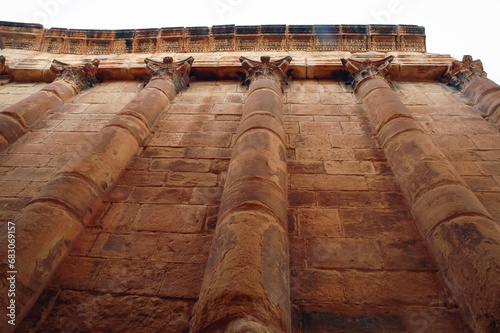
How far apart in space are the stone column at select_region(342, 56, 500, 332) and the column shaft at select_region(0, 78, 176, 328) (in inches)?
125

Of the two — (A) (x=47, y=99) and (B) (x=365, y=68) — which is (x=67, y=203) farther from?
(B) (x=365, y=68)

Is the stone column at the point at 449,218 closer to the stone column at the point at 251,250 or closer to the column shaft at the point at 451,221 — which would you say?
the column shaft at the point at 451,221

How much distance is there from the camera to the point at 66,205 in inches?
107

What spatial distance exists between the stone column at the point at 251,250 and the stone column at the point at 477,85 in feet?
11.9

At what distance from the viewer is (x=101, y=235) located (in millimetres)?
2857

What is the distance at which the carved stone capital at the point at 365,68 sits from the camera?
5.43 meters

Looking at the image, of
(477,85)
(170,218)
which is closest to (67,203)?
(170,218)

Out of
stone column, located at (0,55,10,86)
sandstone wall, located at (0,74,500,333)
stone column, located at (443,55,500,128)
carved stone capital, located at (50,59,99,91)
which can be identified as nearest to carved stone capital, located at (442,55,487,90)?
stone column, located at (443,55,500,128)

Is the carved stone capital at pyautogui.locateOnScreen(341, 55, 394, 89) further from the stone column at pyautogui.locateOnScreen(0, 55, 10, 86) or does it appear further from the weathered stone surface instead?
the stone column at pyautogui.locateOnScreen(0, 55, 10, 86)

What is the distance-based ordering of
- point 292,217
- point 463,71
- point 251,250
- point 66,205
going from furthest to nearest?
1. point 463,71
2. point 292,217
3. point 66,205
4. point 251,250

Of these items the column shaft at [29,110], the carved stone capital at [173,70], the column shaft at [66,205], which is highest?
the carved stone capital at [173,70]

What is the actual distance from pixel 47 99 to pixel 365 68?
19.9 feet

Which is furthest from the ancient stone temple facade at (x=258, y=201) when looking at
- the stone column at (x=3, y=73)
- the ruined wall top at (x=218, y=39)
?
the ruined wall top at (x=218, y=39)

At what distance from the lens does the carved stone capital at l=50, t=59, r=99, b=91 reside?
6043 mm
